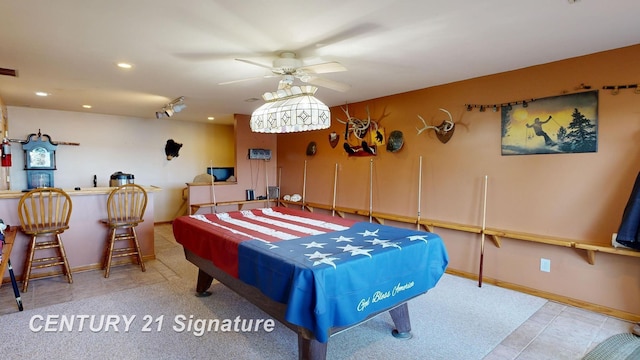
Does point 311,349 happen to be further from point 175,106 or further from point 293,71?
point 175,106

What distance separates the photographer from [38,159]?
548cm

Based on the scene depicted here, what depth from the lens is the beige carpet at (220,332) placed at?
87.9 inches

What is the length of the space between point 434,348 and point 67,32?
11.3 feet

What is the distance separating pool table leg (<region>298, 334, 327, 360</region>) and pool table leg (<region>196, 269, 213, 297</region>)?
151cm

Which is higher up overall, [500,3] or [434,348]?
[500,3]

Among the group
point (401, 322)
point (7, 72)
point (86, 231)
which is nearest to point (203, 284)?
point (401, 322)

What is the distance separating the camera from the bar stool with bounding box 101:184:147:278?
151 inches

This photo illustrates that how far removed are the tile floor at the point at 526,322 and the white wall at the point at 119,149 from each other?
2.94 meters

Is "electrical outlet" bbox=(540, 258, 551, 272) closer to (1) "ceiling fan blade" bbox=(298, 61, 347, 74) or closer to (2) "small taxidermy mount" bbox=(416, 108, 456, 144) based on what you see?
(2) "small taxidermy mount" bbox=(416, 108, 456, 144)

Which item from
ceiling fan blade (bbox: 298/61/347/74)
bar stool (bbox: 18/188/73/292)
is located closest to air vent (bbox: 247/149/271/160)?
bar stool (bbox: 18/188/73/292)

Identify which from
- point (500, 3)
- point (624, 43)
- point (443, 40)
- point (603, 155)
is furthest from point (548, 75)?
point (500, 3)

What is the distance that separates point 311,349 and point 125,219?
3.23m

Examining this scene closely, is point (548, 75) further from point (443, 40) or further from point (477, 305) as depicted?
point (477, 305)

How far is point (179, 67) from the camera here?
3211 mm
